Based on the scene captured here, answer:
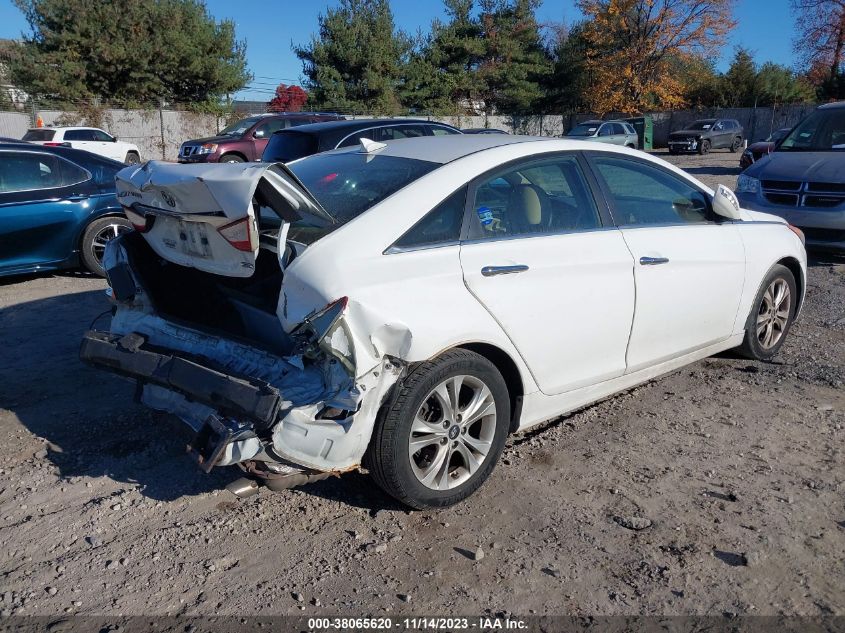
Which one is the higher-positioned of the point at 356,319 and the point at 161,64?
the point at 161,64

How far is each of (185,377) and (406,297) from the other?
1018 mm

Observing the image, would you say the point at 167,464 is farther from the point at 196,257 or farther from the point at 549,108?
the point at 549,108

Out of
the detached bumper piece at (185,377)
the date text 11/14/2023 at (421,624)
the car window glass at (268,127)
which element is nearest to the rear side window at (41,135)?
the car window glass at (268,127)

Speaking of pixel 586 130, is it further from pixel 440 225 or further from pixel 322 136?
pixel 440 225

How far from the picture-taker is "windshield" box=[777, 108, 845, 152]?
28.1 feet

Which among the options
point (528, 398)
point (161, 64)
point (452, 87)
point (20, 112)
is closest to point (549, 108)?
point (452, 87)

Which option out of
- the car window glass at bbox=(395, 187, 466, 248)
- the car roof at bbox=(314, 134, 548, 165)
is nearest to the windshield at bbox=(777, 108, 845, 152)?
the car roof at bbox=(314, 134, 548, 165)

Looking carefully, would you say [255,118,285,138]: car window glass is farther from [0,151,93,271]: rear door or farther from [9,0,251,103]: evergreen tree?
[9,0,251,103]: evergreen tree

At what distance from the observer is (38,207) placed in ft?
23.0

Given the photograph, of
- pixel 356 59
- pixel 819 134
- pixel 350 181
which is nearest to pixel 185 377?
pixel 350 181

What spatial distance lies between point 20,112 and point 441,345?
107 ft

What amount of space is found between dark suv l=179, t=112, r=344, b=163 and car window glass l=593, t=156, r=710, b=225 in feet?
50.8

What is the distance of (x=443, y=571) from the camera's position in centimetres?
282

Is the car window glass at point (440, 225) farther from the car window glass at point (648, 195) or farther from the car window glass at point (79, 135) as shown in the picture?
the car window glass at point (79, 135)
